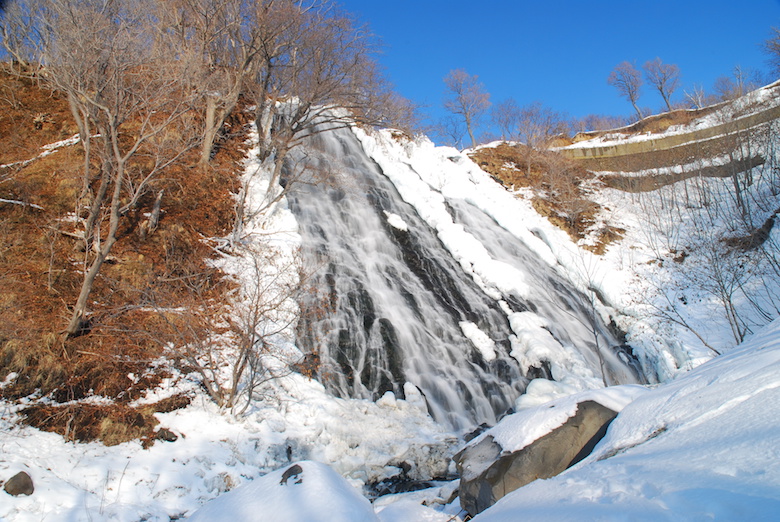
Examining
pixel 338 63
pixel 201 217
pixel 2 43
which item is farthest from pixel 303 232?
pixel 2 43

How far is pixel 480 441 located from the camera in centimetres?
504

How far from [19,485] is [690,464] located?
6211 millimetres

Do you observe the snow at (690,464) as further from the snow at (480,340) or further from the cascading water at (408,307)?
the snow at (480,340)

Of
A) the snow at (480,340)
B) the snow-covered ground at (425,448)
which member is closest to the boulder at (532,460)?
the snow-covered ground at (425,448)

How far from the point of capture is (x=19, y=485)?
4.48 metres

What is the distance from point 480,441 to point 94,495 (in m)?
4.60

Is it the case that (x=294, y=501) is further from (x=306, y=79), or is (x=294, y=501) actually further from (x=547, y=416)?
(x=306, y=79)

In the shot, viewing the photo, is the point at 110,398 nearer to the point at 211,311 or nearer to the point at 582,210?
the point at 211,311

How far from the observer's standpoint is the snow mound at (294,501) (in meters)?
2.90

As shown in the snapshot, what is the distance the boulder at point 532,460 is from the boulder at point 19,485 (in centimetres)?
477

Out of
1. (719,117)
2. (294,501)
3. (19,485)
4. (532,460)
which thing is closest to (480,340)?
(532,460)

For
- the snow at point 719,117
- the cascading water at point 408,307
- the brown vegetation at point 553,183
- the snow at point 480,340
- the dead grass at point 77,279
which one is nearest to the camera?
the dead grass at point 77,279

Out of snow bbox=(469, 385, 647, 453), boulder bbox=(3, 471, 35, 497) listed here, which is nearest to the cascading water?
snow bbox=(469, 385, 647, 453)

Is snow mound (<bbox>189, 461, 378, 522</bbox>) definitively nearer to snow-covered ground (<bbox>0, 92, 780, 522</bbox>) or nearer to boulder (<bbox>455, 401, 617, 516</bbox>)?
snow-covered ground (<bbox>0, 92, 780, 522</bbox>)
